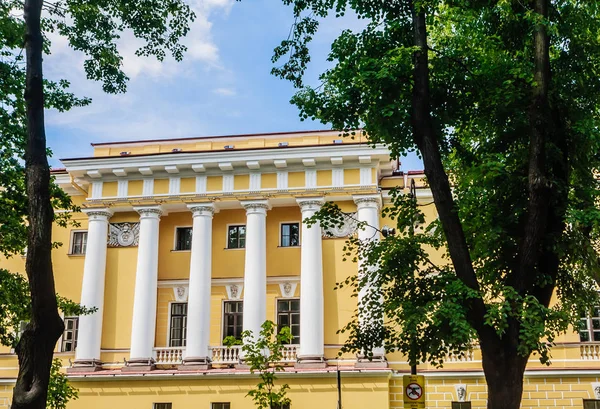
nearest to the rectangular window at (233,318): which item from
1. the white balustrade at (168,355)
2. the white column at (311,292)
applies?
the white balustrade at (168,355)

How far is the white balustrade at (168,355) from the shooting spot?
2602 cm

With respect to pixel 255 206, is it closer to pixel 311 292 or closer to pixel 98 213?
pixel 311 292

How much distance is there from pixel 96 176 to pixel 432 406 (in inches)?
592

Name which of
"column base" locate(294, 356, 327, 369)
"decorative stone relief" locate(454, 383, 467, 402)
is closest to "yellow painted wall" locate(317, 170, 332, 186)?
"column base" locate(294, 356, 327, 369)

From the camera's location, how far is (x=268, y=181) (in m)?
27.0

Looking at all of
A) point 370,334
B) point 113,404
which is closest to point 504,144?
point 370,334

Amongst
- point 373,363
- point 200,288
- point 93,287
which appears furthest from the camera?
point 93,287

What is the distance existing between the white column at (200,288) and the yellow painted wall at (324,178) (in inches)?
162

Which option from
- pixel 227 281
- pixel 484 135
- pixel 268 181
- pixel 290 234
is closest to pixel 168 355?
pixel 227 281

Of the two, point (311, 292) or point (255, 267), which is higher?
point (255, 267)

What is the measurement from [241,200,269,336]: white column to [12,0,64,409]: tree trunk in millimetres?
16079

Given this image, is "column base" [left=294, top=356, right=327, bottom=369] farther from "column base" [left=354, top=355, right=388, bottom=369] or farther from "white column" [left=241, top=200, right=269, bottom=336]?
"white column" [left=241, top=200, right=269, bottom=336]

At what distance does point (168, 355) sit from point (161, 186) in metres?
6.35

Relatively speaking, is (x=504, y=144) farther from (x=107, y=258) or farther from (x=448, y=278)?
(x=107, y=258)
